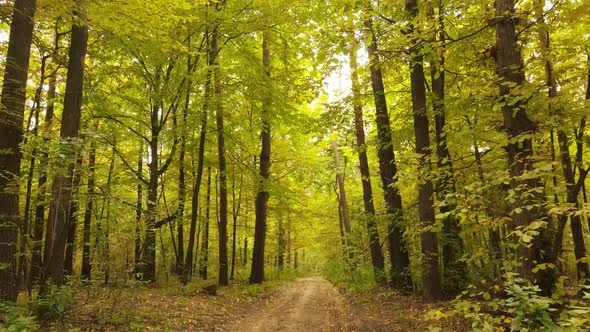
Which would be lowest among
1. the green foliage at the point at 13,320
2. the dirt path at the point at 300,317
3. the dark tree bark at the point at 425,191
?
the dirt path at the point at 300,317

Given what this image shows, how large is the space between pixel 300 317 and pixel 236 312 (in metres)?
2.01

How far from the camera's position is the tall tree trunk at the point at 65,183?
24.6 feet

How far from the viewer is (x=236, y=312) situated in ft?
36.2

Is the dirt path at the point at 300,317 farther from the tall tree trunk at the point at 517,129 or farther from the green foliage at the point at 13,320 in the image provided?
the tall tree trunk at the point at 517,129

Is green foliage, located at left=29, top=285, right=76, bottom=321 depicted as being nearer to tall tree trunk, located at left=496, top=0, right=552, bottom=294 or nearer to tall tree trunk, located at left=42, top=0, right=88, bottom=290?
tall tree trunk, located at left=42, top=0, right=88, bottom=290

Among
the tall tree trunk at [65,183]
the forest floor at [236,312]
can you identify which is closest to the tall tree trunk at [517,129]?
the forest floor at [236,312]

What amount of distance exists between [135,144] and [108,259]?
14472 mm

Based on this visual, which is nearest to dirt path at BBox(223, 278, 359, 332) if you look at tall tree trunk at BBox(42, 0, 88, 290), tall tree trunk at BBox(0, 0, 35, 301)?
tall tree trunk at BBox(42, 0, 88, 290)

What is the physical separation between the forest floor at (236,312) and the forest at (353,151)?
0.27 feet

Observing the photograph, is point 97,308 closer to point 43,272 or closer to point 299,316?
point 43,272

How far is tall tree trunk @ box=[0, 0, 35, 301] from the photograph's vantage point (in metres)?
6.88

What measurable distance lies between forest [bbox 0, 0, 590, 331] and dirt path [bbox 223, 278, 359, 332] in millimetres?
132

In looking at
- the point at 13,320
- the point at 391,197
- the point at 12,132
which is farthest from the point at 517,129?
the point at 12,132

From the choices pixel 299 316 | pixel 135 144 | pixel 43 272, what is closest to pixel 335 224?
pixel 135 144
